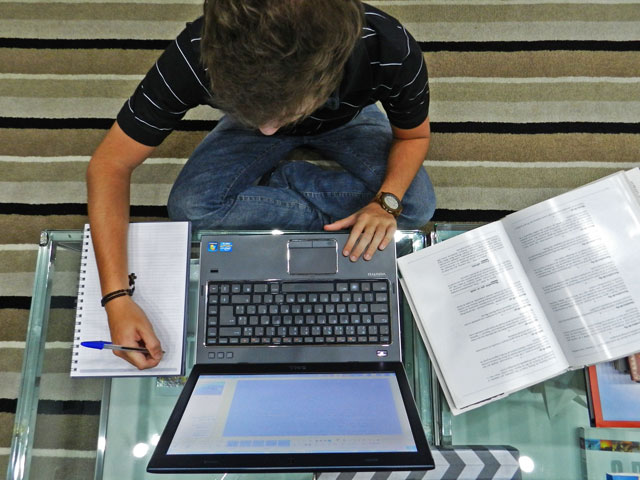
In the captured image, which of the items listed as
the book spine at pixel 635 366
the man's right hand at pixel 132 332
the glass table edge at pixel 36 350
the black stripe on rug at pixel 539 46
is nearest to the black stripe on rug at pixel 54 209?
the glass table edge at pixel 36 350

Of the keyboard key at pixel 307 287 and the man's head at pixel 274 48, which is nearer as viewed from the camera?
the man's head at pixel 274 48

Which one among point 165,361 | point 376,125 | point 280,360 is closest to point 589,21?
point 376,125

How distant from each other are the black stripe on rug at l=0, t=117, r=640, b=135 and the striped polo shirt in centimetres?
51

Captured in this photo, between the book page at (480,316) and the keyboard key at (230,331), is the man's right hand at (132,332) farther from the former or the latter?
the book page at (480,316)

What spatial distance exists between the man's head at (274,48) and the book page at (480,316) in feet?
1.14

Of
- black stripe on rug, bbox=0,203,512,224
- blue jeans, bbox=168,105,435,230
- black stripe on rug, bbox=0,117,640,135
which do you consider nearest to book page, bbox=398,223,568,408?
blue jeans, bbox=168,105,435,230

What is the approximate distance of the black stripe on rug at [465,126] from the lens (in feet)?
4.18

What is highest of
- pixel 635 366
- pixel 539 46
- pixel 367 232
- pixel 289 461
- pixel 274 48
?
pixel 539 46

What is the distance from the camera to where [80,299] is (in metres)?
0.76

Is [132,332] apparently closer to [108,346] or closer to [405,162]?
[108,346]

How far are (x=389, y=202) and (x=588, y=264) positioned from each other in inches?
13.5

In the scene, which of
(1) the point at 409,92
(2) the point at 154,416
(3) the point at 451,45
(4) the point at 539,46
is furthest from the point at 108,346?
(4) the point at 539,46

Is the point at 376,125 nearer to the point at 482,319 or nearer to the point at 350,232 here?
the point at 350,232

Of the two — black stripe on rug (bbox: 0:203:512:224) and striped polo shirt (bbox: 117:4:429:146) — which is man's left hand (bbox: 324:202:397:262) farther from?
black stripe on rug (bbox: 0:203:512:224)
